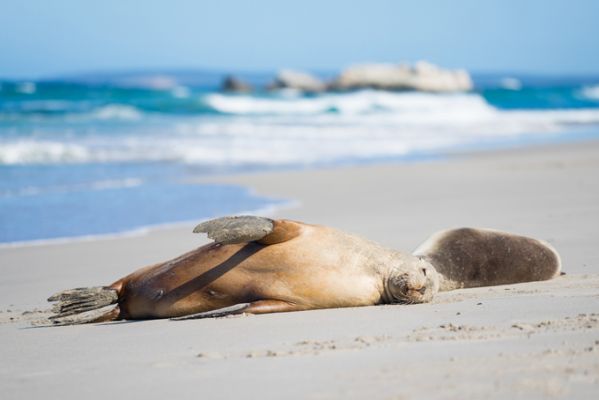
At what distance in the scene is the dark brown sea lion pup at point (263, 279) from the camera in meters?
4.95

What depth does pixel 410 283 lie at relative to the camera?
16.5 feet

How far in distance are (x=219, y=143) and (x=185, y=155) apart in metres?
2.97

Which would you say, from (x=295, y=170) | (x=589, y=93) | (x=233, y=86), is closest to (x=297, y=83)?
(x=233, y=86)

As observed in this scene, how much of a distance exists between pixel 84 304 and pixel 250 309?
1027 millimetres

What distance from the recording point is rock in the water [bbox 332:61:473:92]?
71500 mm

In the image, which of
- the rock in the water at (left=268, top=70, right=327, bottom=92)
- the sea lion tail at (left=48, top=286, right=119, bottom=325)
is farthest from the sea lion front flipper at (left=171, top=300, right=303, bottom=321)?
the rock in the water at (left=268, top=70, right=327, bottom=92)

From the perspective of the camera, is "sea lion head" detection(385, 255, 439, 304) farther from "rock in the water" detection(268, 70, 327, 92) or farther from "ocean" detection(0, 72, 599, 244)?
"rock in the water" detection(268, 70, 327, 92)

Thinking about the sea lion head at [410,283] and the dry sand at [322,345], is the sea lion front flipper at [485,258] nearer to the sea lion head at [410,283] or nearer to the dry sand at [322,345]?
the dry sand at [322,345]

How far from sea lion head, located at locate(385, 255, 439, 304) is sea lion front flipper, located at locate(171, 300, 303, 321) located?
601 mm

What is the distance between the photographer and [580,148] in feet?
59.6

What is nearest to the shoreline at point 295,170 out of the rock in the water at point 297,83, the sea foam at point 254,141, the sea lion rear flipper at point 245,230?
the sea foam at point 254,141

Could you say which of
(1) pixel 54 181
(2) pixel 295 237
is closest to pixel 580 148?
(1) pixel 54 181

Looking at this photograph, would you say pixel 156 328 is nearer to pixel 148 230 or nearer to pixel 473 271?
pixel 473 271

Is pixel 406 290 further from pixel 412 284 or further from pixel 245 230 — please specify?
pixel 245 230
